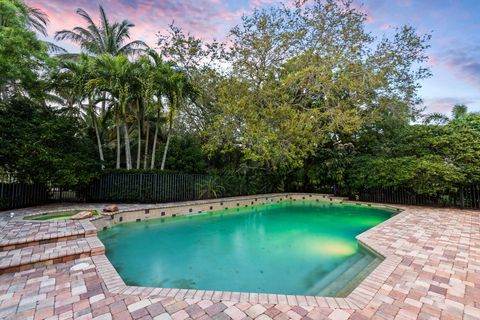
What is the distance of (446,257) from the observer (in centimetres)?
378

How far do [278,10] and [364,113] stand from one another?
22.7 feet

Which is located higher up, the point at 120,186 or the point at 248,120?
the point at 248,120

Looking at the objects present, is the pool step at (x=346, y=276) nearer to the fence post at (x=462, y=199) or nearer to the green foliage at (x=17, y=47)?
the fence post at (x=462, y=199)

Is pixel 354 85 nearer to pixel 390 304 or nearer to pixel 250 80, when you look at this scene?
pixel 250 80

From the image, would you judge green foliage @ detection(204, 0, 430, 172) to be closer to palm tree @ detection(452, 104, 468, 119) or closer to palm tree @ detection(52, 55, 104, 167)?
palm tree @ detection(52, 55, 104, 167)

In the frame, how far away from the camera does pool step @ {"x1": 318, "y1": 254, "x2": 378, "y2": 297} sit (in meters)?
3.26

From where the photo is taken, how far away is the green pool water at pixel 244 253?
3656 mm

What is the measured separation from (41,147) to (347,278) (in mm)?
9012

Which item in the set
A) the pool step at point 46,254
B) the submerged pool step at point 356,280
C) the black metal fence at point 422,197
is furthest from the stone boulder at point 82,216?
the black metal fence at point 422,197

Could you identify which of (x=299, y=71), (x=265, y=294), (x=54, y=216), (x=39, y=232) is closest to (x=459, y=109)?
(x=299, y=71)

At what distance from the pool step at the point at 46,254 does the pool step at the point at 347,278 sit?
3.79 m

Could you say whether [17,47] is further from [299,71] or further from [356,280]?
[356,280]

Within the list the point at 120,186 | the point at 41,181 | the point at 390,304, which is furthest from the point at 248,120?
the point at 390,304

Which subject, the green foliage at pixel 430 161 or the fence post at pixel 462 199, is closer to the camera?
Result: the green foliage at pixel 430 161
